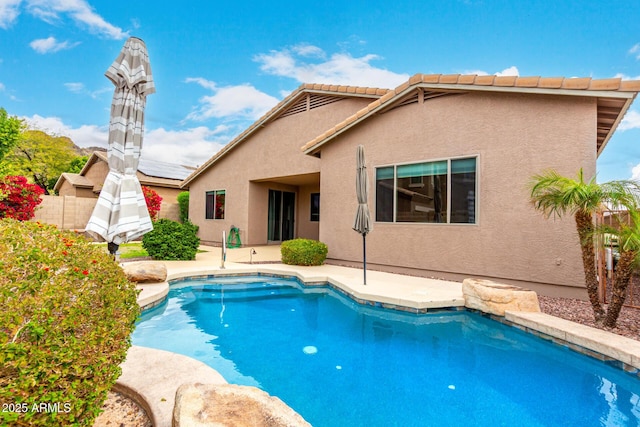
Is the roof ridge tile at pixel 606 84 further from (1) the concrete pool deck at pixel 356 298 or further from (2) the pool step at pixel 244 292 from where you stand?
(2) the pool step at pixel 244 292

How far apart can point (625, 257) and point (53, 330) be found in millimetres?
6543

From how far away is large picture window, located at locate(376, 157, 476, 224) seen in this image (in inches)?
321

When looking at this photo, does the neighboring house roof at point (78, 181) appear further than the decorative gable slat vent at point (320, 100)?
Yes

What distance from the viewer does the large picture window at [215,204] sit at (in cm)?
1635

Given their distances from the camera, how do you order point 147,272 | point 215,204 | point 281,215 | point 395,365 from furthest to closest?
point 215,204, point 281,215, point 147,272, point 395,365

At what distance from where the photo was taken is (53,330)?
1.78 metres

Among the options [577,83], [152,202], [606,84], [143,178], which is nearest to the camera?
[606,84]

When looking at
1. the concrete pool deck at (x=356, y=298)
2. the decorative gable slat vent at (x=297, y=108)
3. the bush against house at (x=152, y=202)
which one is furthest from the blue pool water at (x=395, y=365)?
the bush against house at (x=152, y=202)

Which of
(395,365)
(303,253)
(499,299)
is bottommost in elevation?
(395,365)

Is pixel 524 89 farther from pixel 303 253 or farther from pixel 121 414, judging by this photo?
pixel 121 414

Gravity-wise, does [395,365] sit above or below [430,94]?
below

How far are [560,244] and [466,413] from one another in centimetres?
540

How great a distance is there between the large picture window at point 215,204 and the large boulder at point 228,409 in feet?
47.8

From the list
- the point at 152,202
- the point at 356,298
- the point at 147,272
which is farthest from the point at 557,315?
the point at 152,202
